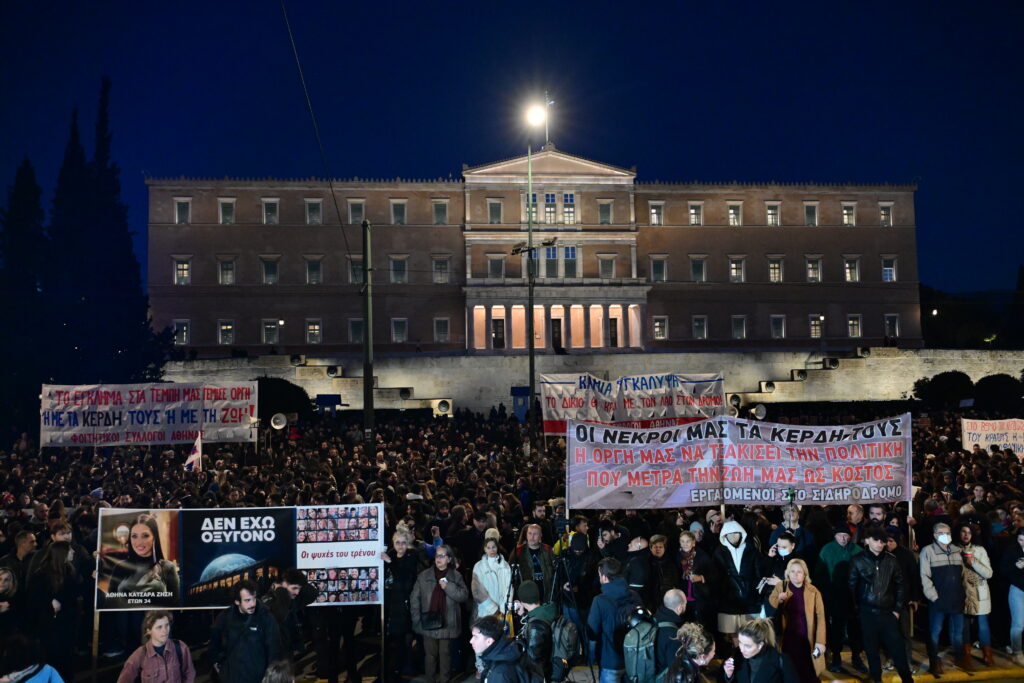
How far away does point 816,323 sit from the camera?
54.6 m

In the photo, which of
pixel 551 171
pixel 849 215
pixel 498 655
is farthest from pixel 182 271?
pixel 498 655

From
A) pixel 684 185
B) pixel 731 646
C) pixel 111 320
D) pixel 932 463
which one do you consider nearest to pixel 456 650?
pixel 731 646

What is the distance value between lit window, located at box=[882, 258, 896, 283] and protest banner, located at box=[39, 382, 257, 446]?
46.3 m

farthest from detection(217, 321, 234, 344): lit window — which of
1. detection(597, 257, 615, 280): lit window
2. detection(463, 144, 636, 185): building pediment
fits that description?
detection(597, 257, 615, 280): lit window

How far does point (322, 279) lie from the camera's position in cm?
5159

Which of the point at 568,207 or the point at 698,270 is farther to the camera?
the point at 698,270

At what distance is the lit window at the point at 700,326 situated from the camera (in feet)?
175

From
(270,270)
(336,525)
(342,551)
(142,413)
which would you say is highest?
(270,270)

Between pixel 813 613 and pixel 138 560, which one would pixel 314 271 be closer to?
pixel 138 560

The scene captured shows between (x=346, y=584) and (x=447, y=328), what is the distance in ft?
145

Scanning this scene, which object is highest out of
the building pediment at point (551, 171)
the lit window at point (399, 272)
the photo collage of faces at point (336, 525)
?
the building pediment at point (551, 171)

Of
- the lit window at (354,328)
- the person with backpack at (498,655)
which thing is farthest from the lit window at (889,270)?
the person with backpack at (498,655)

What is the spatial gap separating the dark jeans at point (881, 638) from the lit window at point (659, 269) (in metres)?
45.9

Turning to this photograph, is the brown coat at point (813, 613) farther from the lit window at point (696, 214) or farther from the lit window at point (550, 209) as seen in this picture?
the lit window at point (696, 214)
